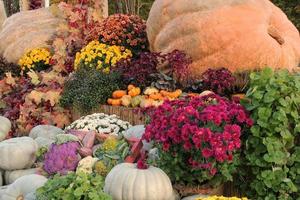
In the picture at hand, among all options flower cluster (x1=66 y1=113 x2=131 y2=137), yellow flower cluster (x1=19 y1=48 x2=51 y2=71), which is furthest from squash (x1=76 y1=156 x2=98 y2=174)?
yellow flower cluster (x1=19 y1=48 x2=51 y2=71)

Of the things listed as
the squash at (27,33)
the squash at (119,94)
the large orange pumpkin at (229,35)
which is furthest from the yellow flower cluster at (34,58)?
the large orange pumpkin at (229,35)

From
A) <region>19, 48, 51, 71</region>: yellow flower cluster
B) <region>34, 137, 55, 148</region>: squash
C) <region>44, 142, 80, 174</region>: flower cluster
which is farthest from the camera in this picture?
<region>19, 48, 51, 71</region>: yellow flower cluster

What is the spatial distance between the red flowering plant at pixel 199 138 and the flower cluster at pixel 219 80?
68.9 inches

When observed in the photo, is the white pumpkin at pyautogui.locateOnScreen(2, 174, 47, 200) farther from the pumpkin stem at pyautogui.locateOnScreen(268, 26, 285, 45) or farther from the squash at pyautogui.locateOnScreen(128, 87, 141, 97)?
the pumpkin stem at pyautogui.locateOnScreen(268, 26, 285, 45)

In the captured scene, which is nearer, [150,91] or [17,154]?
[17,154]

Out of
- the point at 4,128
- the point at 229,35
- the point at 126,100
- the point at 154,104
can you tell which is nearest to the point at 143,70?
the point at 126,100

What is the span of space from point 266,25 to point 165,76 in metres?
1.29

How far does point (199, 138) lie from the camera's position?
147 inches

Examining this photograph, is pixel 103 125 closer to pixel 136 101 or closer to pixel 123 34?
pixel 136 101

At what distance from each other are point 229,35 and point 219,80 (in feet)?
1.85

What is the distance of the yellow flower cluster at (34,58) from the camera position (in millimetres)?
8930

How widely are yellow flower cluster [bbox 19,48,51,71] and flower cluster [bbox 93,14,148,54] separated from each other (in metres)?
1.27

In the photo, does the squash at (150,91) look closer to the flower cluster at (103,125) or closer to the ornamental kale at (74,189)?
the flower cluster at (103,125)

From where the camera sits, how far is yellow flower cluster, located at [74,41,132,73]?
23.7ft
